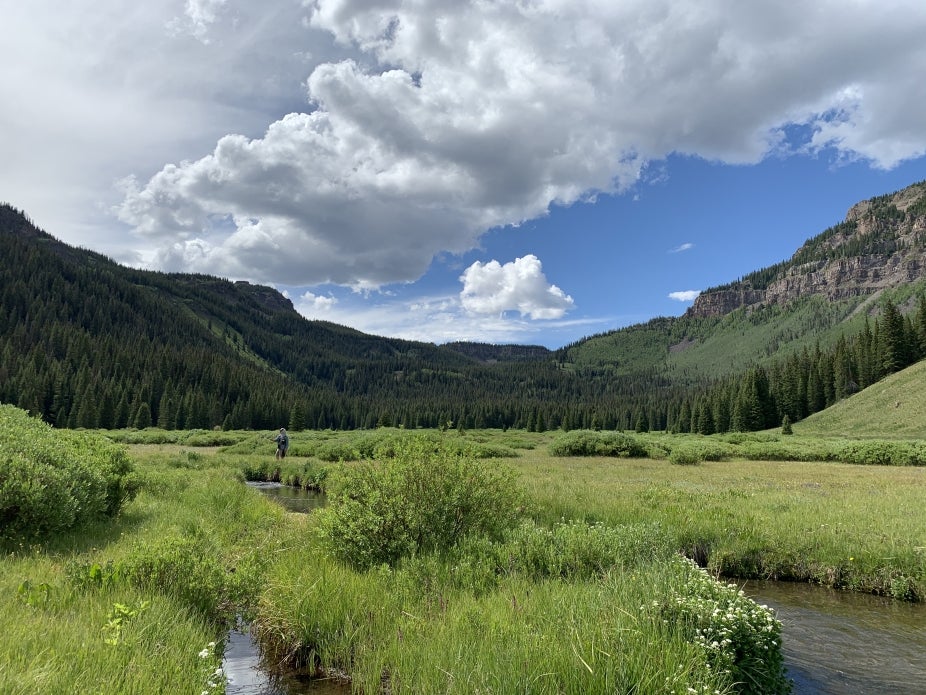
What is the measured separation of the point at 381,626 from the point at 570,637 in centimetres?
334

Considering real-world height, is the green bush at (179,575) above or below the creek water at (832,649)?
above

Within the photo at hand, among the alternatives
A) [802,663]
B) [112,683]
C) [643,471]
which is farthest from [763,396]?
[112,683]

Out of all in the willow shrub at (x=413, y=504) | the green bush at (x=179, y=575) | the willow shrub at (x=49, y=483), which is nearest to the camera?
the green bush at (x=179, y=575)

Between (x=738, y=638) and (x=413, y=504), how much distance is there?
6711mm

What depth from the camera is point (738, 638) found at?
6.46m

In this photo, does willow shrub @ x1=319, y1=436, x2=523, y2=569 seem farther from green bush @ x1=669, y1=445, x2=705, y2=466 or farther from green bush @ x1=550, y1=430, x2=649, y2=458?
green bush @ x1=550, y1=430, x2=649, y2=458

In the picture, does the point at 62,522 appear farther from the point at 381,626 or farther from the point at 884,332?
the point at 884,332

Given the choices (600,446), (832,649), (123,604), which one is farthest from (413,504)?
(600,446)

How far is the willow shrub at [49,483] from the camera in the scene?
33.8ft

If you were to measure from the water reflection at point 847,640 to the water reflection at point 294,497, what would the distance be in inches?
658

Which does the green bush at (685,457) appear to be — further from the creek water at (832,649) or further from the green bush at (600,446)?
the creek water at (832,649)

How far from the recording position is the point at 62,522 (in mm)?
10945

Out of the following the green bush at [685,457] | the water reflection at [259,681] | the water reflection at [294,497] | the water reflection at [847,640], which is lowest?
the water reflection at [294,497]

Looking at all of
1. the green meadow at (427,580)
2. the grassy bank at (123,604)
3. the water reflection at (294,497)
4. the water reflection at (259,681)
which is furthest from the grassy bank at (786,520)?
the water reflection at (294,497)
